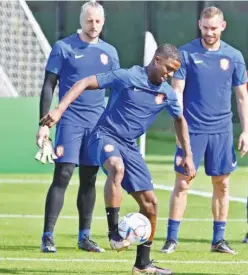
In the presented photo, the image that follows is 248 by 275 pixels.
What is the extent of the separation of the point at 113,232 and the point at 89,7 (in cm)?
245

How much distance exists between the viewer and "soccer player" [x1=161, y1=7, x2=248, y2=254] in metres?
11.2

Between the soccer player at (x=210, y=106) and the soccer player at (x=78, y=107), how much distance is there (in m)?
0.71

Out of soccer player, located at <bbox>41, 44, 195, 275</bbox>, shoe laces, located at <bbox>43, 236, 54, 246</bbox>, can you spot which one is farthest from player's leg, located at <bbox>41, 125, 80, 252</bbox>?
soccer player, located at <bbox>41, 44, 195, 275</bbox>

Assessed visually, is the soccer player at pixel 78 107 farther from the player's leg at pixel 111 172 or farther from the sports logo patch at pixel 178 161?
the player's leg at pixel 111 172

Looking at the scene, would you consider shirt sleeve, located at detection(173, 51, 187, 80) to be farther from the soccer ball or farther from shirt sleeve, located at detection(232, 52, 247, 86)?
the soccer ball

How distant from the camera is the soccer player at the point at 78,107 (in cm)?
1113

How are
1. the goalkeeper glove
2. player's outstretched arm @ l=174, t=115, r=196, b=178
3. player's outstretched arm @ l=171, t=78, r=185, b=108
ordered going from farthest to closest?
player's outstretched arm @ l=171, t=78, r=185, b=108 < player's outstretched arm @ l=174, t=115, r=196, b=178 < the goalkeeper glove

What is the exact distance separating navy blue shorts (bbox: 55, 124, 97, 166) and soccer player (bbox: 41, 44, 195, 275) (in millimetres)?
1349

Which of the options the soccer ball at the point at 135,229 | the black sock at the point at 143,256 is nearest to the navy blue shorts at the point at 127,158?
the soccer ball at the point at 135,229

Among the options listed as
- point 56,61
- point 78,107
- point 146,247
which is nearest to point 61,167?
point 78,107

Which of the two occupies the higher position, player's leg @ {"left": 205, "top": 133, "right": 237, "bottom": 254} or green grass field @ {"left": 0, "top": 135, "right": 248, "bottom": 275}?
player's leg @ {"left": 205, "top": 133, "right": 237, "bottom": 254}

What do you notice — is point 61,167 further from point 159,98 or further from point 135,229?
point 135,229

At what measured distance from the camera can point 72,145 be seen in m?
11.2

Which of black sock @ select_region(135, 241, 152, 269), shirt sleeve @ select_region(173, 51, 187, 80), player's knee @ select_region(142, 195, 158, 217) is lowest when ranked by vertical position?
black sock @ select_region(135, 241, 152, 269)
